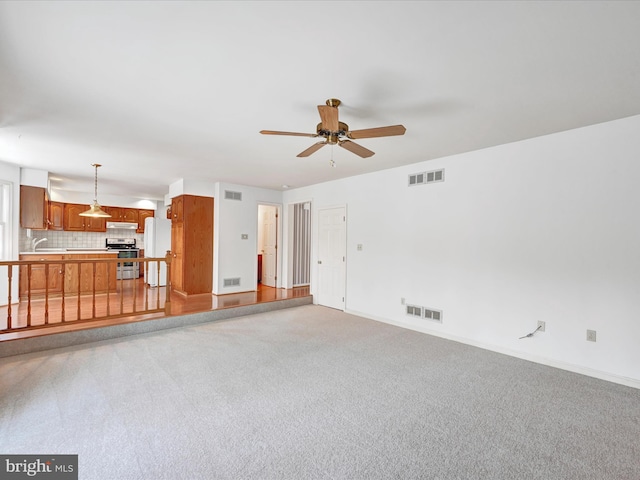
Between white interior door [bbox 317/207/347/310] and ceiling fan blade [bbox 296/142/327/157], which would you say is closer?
ceiling fan blade [bbox 296/142/327/157]

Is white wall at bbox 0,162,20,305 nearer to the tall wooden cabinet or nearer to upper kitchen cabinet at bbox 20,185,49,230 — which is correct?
upper kitchen cabinet at bbox 20,185,49,230

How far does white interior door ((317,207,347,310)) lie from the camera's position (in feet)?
19.4

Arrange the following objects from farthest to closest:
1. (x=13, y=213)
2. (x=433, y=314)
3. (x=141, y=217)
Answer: (x=141, y=217) < (x=13, y=213) < (x=433, y=314)

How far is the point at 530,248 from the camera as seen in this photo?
3555 mm

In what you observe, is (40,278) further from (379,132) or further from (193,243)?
(379,132)

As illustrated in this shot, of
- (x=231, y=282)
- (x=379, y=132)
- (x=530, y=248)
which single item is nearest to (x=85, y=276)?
(x=231, y=282)

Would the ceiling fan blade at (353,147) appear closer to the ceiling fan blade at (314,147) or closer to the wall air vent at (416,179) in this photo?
the ceiling fan blade at (314,147)

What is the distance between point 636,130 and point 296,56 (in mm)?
3317

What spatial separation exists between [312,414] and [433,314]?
2750mm

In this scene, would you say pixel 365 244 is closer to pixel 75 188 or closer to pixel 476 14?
pixel 476 14

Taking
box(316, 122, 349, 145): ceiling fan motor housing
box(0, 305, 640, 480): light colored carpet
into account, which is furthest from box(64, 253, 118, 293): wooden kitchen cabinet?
box(316, 122, 349, 145): ceiling fan motor housing

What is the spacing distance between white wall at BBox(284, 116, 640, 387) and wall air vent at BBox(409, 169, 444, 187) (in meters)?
0.07

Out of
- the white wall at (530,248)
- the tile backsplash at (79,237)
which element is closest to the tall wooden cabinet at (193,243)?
the tile backsplash at (79,237)

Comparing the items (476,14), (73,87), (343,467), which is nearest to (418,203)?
(476,14)
